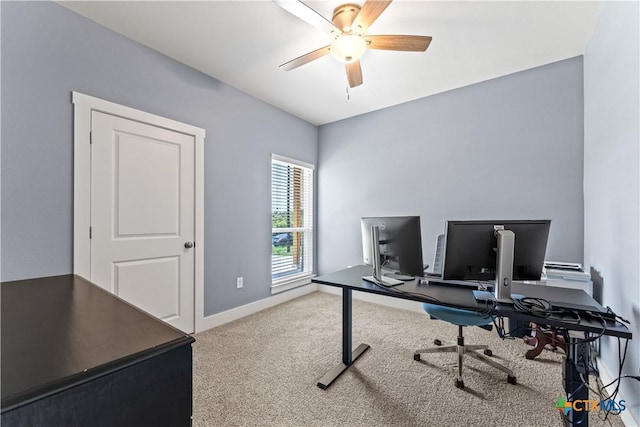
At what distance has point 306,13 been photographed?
5.55ft

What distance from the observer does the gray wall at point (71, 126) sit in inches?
69.1

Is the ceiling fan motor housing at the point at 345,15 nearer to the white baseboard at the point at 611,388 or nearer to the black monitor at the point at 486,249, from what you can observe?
the black monitor at the point at 486,249

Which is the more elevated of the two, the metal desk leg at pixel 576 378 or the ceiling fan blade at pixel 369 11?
the ceiling fan blade at pixel 369 11

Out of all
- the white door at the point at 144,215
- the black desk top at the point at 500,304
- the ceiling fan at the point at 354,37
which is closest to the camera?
the black desk top at the point at 500,304

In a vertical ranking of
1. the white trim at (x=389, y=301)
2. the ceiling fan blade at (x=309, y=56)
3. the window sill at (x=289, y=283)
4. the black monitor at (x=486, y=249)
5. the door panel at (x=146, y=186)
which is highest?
the ceiling fan blade at (x=309, y=56)

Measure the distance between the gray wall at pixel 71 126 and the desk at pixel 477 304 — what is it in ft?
4.99

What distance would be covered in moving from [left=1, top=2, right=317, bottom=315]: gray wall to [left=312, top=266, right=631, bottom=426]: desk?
4.99ft

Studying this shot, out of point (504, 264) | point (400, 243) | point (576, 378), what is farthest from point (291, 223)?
point (576, 378)

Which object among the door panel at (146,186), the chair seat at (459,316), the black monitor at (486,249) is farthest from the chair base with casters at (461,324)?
the door panel at (146,186)

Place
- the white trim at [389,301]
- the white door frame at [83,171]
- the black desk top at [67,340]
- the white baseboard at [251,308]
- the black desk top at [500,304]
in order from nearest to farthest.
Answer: the black desk top at [67,340]
the black desk top at [500,304]
the white door frame at [83,171]
the white baseboard at [251,308]
the white trim at [389,301]

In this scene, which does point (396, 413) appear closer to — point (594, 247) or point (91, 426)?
point (91, 426)

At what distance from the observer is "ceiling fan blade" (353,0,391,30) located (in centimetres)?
161

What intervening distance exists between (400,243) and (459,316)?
0.70 meters

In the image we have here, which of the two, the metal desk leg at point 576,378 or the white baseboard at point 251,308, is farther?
the white baseboard at point 251,308
